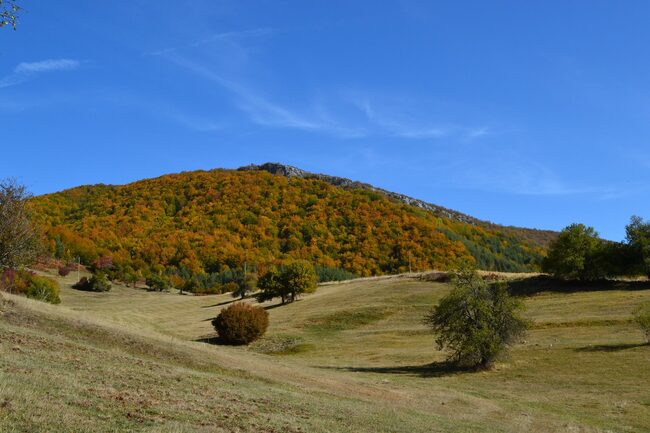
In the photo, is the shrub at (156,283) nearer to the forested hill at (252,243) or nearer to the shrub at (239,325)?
the forested hill at (252,243)

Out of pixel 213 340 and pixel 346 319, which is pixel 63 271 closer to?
pixel 213 340

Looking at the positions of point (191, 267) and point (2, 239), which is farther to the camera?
point (191, 267)

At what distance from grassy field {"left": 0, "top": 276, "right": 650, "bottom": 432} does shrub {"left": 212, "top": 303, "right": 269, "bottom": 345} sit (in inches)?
73.6

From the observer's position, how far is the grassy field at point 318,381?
14.5 metres

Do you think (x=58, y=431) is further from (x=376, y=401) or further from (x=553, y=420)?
(x=553, y=420)

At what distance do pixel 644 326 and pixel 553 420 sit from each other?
23.6 meters

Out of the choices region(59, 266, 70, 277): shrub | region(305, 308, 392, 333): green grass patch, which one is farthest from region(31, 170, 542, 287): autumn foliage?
region(305, 308, 392, 333): green grass patch

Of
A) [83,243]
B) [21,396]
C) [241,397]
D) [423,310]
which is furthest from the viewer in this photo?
[83,243]

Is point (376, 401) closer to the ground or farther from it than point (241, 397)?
closer to the ground

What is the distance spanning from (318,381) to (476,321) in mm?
17662

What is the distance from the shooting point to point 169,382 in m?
20.6

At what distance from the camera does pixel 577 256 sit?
87.4m

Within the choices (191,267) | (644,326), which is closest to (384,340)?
(644,326)

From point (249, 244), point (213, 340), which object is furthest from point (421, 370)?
point (249, 244)
